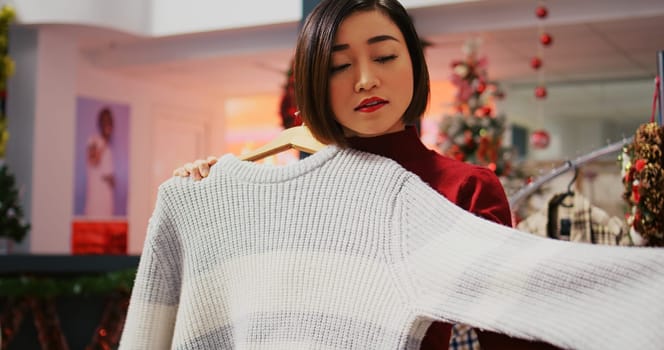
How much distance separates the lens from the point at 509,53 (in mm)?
7496

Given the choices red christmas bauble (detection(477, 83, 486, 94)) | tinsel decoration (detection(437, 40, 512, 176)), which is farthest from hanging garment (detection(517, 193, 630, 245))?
red christmas bauble (detection(477, 83, 486, 94))

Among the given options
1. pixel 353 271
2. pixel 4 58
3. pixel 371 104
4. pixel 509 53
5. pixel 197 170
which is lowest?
pixel 353 271

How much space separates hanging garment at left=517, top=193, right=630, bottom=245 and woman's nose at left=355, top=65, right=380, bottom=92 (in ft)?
5.61

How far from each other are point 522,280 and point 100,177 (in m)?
7.73

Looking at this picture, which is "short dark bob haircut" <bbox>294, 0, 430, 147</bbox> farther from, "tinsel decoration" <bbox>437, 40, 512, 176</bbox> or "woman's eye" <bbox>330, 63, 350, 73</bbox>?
"tinsel decoration" <bbox>437, 40, 512, 176</bbox>

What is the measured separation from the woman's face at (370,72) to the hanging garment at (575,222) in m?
1.67

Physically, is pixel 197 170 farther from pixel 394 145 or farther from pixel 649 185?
pixel 649 185

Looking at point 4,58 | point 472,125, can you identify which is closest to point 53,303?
point 4,58

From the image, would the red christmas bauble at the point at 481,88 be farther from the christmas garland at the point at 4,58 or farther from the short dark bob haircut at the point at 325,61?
the short dark bob haircut at the point at 325,61

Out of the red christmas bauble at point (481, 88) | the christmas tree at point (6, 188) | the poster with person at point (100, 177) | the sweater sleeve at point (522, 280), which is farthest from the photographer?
the poster with person at point (100, 177)

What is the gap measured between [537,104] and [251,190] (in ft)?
27.3

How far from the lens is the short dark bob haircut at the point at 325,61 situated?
3.90ft

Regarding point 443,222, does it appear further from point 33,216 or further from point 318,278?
point 33,216

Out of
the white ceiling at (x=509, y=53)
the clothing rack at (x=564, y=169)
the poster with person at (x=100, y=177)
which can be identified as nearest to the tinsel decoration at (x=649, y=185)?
the clothing rack at (x=564, y=169)
